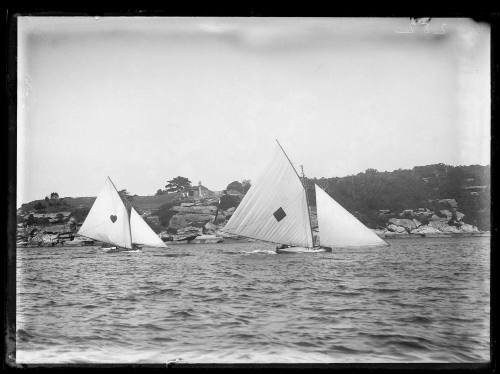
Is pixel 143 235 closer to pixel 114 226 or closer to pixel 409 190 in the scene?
pixel 114 226

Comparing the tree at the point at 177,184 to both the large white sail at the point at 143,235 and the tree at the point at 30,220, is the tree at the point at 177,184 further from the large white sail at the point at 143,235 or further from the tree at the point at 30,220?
the tree at the point at 30,220

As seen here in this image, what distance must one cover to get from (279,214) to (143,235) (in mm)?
1125

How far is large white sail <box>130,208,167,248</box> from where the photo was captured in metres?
2.37

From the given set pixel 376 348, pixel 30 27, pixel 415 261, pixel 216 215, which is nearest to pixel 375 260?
pixel 415 261

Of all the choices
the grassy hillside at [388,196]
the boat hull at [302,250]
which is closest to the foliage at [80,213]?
the grassy hillside at [388,196]

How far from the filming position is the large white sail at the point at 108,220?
225cm

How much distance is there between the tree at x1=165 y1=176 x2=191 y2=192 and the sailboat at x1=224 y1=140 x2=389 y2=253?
28 cm

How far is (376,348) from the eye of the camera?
2066mm

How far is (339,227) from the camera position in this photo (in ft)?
8.88

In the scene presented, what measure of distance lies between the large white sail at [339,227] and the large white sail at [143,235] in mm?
869
